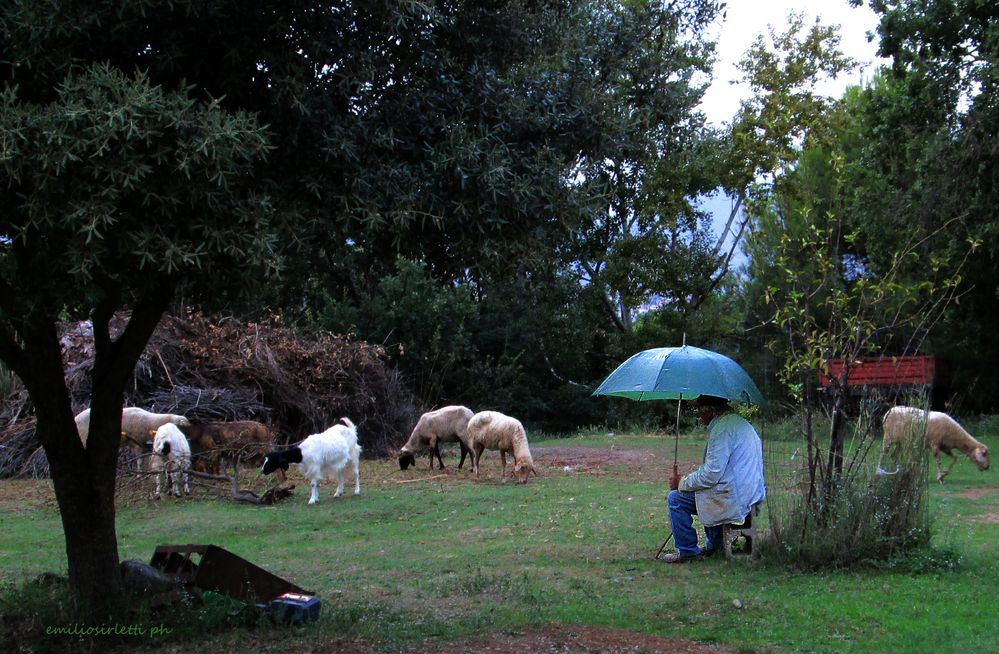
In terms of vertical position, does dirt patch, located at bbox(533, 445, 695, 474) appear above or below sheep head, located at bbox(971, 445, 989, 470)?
below

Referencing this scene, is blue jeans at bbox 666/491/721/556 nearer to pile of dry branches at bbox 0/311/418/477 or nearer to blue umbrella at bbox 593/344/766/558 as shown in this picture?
blue umbrella at bbox 593/344/766/558

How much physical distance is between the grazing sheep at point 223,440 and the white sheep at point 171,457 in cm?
136

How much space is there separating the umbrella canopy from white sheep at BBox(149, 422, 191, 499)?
838 centimetres

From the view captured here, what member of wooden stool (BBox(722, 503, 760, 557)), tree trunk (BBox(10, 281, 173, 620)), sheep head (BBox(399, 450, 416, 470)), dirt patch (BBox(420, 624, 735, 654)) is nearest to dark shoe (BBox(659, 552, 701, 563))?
wooden stool (BBox(722, 503, 760, 557))

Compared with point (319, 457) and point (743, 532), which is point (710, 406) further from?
point (319, 457)

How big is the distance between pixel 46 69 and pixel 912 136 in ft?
65.4

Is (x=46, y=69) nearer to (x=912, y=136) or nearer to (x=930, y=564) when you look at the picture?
(x=930, y=564)

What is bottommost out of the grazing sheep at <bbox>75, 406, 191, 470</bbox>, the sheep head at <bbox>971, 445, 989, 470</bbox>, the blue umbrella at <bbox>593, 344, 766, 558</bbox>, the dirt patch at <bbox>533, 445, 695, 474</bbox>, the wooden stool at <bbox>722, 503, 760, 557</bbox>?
the wooden stool at <bbox>722, 503, 760, 557</bbox>

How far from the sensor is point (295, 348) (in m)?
23.2

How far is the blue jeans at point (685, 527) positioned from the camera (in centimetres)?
996

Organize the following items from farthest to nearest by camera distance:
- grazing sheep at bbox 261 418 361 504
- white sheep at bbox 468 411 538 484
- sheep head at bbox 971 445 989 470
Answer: white sheep at bbox 468 411 538 484, sheep head at bbox 971 445 989 470, grazing sheep at bbox 261 418 361 504

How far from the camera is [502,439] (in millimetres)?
18328

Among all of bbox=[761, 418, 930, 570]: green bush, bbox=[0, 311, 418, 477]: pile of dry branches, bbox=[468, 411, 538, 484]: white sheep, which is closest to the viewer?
bbox=[761, 418, 930, 570]: green bush

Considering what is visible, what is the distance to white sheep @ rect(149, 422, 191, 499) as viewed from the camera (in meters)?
15.8
